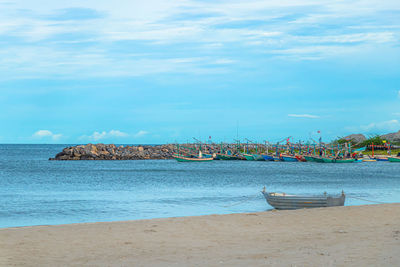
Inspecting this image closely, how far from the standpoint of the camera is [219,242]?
14.4m

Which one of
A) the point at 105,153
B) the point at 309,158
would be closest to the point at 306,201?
the point at 309,158

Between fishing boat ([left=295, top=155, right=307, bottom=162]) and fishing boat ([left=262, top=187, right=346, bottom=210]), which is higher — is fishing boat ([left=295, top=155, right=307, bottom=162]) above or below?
above

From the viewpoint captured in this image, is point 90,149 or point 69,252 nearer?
point 69,252

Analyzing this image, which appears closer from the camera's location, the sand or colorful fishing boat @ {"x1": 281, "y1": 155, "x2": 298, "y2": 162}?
the sand

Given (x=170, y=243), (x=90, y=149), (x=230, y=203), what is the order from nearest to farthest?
(x=170, y=243), (x=230, y=203), (x=90, y=149)

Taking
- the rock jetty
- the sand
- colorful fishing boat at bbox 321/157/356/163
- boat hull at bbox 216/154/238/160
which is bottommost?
the sand

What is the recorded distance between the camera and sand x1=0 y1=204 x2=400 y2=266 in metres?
11.6

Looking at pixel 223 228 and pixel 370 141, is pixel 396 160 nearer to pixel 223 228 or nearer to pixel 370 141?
pixel 370 141

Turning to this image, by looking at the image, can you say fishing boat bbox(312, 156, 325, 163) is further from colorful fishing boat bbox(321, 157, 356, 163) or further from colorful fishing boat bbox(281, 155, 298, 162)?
colorful fishing boat bbox(281, 155, 298, 162)

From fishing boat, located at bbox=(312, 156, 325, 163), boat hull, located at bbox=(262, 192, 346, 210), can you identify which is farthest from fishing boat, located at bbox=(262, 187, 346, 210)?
fishing boat, located at bbox=(312, 156, 325, 163)

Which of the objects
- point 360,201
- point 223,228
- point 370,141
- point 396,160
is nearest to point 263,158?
point 396,160

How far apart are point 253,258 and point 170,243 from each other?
3.26 meters

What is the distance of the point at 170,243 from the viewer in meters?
14.2

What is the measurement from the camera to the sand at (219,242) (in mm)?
11633
